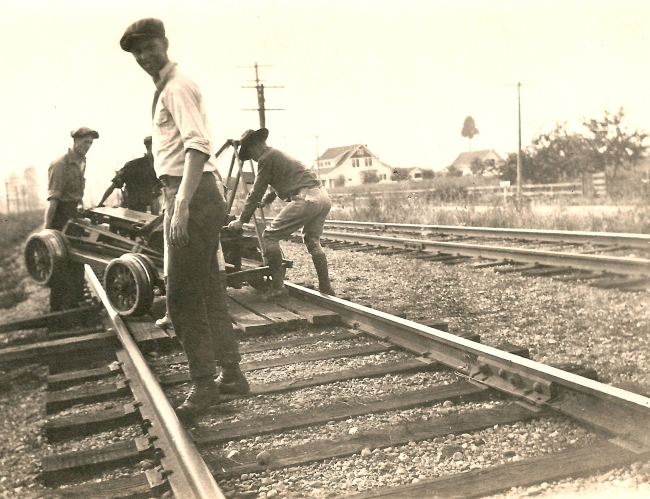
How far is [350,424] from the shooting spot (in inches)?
124

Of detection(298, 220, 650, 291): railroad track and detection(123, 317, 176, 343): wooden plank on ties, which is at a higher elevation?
detection(298, 220, 650, 291): railroad track

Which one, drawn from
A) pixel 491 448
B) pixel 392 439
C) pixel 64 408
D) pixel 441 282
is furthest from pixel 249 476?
pixel 441 282

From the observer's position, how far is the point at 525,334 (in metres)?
5.02

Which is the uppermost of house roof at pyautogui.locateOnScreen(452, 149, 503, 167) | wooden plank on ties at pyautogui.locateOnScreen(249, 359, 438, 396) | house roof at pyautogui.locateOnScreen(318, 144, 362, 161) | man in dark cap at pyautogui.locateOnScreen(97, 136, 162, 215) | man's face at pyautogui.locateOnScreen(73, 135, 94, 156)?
house roof at pyautogui.locateOnScreen(452, 149, 503, 167)

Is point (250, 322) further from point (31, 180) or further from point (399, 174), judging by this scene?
point (399, 174)

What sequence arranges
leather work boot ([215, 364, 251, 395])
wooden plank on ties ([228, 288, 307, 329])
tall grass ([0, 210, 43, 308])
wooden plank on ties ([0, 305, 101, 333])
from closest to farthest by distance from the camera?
1. leather work boot ([215, 364, 251, 395])
2. wooden plank on ties ([228, 288, 307, 329])
3. wooden plank on ties ([0, 305, 101, 333])
4. tall grass ([0, 210, 43, 308])

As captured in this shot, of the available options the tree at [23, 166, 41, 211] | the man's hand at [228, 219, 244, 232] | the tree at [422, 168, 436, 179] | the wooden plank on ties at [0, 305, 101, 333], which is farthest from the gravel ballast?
the tree at [422, 168, 436, 179]

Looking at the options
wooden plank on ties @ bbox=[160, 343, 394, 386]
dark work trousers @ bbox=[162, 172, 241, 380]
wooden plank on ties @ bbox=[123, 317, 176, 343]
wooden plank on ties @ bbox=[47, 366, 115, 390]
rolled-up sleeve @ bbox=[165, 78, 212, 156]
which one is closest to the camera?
rolled-up sleeve @ bbox=[165, 78, 212, 156]

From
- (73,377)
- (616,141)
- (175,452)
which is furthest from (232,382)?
(616,141)

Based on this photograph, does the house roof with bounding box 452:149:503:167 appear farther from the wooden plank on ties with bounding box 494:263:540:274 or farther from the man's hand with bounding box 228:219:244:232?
the man's hand with bounding box 228:219:244:232

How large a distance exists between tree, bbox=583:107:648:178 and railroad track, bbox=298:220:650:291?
562cm

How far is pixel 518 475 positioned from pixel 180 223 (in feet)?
6.03

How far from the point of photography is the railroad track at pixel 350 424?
2547 mm

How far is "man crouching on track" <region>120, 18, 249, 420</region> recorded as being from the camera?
3.07 m
